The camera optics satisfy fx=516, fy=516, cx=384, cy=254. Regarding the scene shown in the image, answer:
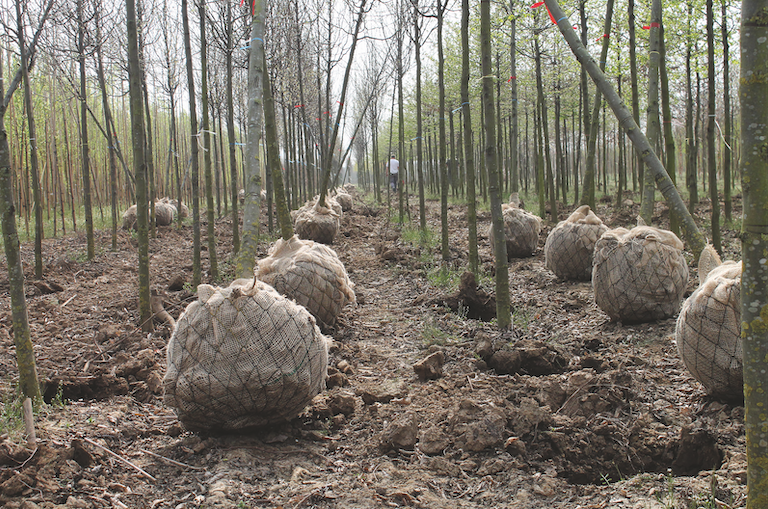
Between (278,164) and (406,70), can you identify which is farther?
(406,70)

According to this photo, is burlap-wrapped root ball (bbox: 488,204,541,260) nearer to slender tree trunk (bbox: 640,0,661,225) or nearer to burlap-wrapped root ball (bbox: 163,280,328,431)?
slender tree trunk (bbox: 640,0,661,225)

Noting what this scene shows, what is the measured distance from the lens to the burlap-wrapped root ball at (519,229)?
7.44 metres

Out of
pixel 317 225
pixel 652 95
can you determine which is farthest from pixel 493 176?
pixel 317 225

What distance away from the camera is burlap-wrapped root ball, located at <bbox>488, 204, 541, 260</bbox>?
7.44m

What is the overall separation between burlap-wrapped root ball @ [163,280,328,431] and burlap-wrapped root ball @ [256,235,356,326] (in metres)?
1.79

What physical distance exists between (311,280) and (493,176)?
1.78 metres

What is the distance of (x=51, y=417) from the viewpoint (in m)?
2.80

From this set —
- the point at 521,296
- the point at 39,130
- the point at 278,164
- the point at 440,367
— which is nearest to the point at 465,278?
the point at 521,296

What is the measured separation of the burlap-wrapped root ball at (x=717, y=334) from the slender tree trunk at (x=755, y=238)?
148cm

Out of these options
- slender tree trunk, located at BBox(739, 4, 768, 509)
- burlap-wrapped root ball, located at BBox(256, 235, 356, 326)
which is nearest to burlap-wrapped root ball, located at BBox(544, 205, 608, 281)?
burlap-wrapped root ball, located at BBox(256, 235, 356, 326)

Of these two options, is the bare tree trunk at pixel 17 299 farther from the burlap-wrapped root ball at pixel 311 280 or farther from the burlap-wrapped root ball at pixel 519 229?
the burlap-wrapped root ball at pixel 519 229

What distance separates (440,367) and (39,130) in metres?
16.2

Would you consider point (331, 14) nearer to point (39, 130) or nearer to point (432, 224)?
point (432, 224)

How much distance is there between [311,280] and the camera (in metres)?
4.53
